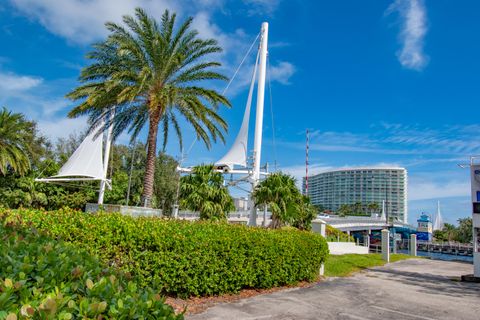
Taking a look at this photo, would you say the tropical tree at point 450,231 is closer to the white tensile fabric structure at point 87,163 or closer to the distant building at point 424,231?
the distant building at point 424,231

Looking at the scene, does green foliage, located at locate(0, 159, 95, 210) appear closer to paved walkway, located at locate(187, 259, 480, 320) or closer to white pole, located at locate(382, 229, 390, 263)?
white pole, located at locate(382, 229, 390, 263)

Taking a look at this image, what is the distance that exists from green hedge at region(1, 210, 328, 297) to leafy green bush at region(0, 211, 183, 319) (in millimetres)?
3202

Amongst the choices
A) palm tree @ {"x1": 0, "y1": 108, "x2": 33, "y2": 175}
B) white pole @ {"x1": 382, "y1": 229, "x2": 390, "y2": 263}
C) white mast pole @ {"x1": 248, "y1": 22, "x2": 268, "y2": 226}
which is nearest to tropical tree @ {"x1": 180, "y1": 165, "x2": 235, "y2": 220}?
white mast pole @ {"x1": 248, "y1": 22, "x2": 268, "y2": 226}

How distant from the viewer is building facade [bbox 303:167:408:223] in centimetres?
13100

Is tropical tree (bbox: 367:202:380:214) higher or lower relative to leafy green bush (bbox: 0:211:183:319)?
higher

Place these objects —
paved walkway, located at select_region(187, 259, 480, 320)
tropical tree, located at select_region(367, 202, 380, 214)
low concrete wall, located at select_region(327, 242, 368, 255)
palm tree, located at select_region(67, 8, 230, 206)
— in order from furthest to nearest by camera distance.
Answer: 1. tropical tree, located at select_region(367, 202, 380, 214)
2. low concrete wall, located at select_region(327, 242, 368, 255)
3. palm tree, located at select_region(67, 8, 230, 206)
4. paved walkway, located at select_region(187, 259, 480, 320)

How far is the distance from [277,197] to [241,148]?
1073 cm

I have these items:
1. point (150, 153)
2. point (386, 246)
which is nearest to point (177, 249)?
point (150, 153)

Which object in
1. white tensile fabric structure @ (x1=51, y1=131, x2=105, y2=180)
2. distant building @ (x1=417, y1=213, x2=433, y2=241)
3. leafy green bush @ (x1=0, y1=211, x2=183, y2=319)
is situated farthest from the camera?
distant building @ (x1=417, y1=213, x2=433, y2=241)

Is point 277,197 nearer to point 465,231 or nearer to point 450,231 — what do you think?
point 465,231

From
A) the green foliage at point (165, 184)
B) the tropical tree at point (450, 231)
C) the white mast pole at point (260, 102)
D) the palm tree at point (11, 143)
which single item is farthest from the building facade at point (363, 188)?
the palm tree at point (11, 143)

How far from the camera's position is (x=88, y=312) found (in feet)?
6.36

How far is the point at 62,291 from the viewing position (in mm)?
2209

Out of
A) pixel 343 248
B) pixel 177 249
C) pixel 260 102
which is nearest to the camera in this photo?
pixel 177 249
